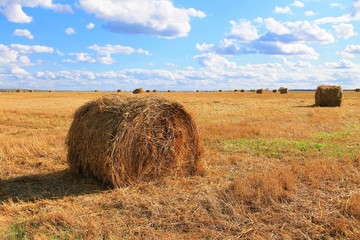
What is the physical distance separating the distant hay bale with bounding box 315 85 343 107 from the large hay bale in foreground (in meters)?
21.4

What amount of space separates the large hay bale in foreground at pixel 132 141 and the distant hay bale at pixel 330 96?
2140 centimetres

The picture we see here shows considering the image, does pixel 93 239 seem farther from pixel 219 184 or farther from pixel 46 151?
pixel 46 151

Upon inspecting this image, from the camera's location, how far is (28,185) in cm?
757

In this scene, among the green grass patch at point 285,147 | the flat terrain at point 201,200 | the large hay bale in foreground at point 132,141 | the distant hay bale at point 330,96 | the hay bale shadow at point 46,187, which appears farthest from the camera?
the distant hay bale at point 330,96

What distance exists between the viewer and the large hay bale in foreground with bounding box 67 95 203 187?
754 cm

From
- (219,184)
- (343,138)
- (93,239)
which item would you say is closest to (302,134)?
(343,138)

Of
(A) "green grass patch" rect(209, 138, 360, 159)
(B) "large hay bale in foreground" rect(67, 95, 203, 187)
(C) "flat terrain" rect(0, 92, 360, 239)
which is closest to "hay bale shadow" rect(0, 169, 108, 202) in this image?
(C) "flat terrain" rect(0, 92, 360, 239)

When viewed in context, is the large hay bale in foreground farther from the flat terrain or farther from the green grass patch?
the green grass patch

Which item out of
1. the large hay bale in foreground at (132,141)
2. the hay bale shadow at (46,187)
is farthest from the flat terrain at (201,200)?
the large hay bale in foreground at (132,141)

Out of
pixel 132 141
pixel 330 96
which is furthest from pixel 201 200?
pixel 330 96

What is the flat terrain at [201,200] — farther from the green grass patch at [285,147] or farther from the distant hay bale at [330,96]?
the distant hay bale at [330,96]

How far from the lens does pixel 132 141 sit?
7711mm

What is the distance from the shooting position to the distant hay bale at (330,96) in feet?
90.3

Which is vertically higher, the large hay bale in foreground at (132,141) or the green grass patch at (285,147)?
the large hay bale in foreground at (132,141)
